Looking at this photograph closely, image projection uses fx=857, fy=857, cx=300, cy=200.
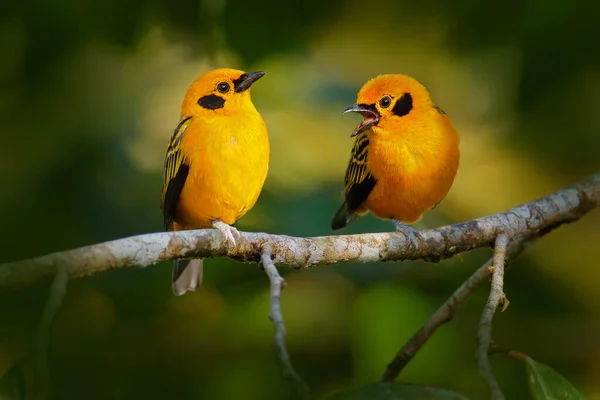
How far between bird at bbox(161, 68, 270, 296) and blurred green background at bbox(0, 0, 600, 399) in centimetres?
31

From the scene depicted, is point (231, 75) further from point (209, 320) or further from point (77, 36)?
point (209, 320)

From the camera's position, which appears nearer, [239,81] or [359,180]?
[239,81]

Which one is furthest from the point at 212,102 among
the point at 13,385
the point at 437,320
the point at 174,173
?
the point at 13,385

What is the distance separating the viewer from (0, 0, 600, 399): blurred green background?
4883 millimetres

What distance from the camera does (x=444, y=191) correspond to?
4.73 meters

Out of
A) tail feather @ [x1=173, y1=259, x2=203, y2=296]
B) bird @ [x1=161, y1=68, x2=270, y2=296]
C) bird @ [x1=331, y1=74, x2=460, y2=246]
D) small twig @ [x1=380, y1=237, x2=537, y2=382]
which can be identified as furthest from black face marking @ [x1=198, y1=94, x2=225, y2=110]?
small twig @ [x1=380, y1=237, x2=537, y2=382]

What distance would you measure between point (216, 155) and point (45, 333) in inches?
74.2

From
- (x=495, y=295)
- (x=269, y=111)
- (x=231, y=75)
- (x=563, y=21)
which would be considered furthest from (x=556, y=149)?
(x=495, y=295)

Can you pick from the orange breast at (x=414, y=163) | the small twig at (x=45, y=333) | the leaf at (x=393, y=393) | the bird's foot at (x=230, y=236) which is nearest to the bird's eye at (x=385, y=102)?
the orange breast at (x=414, y=163)

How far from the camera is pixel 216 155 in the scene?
4215mm

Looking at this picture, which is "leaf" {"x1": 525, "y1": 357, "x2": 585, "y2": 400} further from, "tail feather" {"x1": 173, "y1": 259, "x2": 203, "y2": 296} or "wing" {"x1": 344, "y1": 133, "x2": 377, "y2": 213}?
"tail feather" {"x1": 173, "y1": 259, "x2": 203, "y2": 296}

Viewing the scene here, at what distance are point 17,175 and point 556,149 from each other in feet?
13.5

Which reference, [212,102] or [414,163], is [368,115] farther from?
[212,102]

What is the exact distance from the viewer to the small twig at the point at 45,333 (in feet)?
7.74
